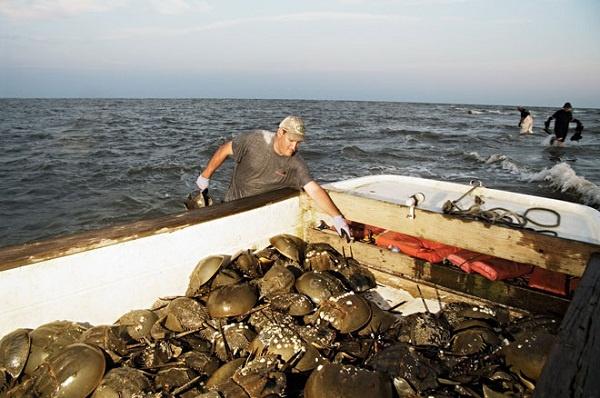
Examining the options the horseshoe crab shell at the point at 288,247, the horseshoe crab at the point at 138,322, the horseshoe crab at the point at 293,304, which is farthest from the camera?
the horseshoe crab shell at the point at 288,247

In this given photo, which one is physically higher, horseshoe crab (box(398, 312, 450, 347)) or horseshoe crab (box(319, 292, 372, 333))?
horseshoe crab (box(319, 292, 372, 333))

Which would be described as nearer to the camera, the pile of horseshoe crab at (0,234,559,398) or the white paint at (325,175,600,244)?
the pile of horseshoe crab at (0,234,559,398)

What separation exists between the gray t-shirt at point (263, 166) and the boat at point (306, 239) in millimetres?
211

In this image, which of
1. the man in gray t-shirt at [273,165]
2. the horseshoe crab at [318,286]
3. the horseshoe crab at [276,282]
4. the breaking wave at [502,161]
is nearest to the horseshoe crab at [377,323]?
the horseshoe crab at [318,286]

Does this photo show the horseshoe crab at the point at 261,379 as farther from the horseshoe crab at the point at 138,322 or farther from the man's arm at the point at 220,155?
the man's arm at the point at 220,155

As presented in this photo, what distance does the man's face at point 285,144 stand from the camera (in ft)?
12.4

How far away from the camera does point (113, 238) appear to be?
266 cm

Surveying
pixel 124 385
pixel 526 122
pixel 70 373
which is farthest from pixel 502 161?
pixel 70 373

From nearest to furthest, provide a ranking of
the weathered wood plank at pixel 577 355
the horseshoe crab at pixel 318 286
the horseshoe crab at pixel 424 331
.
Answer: the weathered wood plank at pixel 577 355 < the horseshoe crab at pixel 424 331 < the horseshoe crab at pixel 318 286

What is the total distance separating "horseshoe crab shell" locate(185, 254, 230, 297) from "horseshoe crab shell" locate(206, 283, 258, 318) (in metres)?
0.20

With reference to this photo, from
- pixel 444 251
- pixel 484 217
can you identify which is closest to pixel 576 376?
pixel 484 217

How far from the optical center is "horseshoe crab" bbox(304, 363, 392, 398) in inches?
69.6

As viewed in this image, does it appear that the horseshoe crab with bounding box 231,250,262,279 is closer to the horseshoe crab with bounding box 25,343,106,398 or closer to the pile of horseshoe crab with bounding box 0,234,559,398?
the pile of horseshoe crab with bounding box 0,234,559,398

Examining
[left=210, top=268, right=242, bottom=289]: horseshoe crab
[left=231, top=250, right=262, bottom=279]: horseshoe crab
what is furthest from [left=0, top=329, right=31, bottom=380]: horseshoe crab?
[left=231, top=250, right=262, bottom=279]: horseshoe crab
